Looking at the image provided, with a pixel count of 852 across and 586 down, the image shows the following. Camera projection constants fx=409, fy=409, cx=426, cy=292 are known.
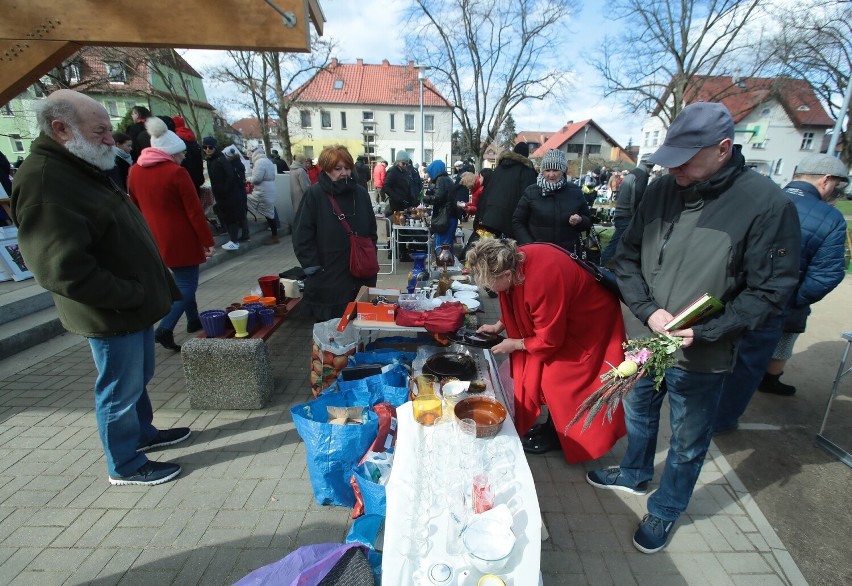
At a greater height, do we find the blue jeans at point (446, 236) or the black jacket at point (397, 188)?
the black jacket at point (397, 188)

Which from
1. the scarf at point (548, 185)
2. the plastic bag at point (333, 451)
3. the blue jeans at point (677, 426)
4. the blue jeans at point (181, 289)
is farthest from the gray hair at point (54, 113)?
the scarf at point (548, 185)

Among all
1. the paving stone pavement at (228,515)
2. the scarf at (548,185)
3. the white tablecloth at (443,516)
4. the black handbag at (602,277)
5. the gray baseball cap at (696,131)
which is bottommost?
the paving stone pavement at (228,515)

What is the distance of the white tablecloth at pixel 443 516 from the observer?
132cm

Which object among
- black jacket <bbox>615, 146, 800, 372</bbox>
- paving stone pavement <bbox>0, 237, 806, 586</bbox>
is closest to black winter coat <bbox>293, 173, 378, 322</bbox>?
paving stone pavement <bbox>0, 237, 806, 586</bbox>

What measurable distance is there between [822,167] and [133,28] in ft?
15.2

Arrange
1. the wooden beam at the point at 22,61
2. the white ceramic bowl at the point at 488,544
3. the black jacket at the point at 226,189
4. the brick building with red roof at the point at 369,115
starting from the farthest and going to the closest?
1. the brick building with red roof at the point at 369,115
2. the black jacket at the point at 226,189
3. the wooden beam at the point at 22,61
4. the white ceramic bowl at the point at 488,544

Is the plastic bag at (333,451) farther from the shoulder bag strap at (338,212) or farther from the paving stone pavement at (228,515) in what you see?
the shoulder bag strap at (338,212)

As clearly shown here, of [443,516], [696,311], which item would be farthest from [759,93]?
[443,516]

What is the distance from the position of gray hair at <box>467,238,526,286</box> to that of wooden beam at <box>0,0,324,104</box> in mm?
1631

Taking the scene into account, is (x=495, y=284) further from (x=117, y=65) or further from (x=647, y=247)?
(x=117, y=65)

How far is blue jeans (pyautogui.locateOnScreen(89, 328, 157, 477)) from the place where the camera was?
2248mm

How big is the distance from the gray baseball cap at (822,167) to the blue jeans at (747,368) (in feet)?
3.56

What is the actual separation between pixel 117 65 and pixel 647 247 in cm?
1733

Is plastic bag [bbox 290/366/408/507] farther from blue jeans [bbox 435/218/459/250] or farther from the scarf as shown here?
blue jeans [bbox 435/218/459/250]
